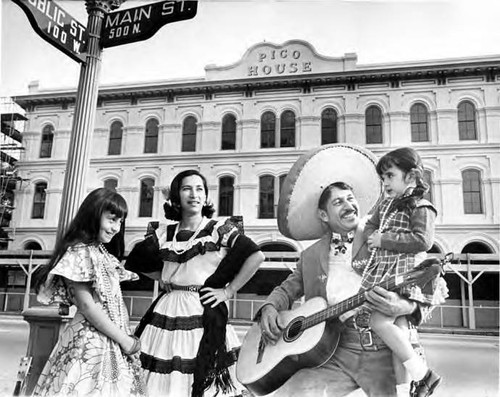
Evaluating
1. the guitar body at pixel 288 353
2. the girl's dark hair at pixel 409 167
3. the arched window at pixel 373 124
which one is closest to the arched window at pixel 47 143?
the arched window at pixel 373 124

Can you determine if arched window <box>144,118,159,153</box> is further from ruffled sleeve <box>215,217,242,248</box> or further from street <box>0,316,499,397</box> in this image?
ruffled sleeve <box>215,217,242,248</box>

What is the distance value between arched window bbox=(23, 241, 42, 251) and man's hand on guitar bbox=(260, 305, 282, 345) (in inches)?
177

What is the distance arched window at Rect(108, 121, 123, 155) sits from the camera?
5.37 m

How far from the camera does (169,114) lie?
213 inches

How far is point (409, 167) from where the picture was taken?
5.19ft

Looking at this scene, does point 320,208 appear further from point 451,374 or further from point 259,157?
point 259,157

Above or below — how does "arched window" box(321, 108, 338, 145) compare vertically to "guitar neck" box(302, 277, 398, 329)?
above

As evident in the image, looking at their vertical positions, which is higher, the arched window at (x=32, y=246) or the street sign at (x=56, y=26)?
the street sign at (x=56, y=26)

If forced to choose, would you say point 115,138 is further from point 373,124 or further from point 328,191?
point 328,191

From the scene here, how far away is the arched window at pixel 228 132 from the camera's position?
16.7 feet

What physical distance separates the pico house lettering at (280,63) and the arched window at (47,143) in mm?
3302

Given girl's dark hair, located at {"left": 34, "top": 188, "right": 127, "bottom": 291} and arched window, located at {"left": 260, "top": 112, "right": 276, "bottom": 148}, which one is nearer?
girl's dark hair, located at {"left": 34, "top": 188, "right": 127, "bottom": 291}

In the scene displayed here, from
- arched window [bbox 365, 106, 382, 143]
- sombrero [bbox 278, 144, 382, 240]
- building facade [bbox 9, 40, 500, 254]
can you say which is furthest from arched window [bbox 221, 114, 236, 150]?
sombrero [bbox 278, 144, 382, 240]

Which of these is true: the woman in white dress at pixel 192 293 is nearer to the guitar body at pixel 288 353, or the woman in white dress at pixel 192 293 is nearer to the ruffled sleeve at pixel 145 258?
the ruffled sleeve at pixel 145 258
